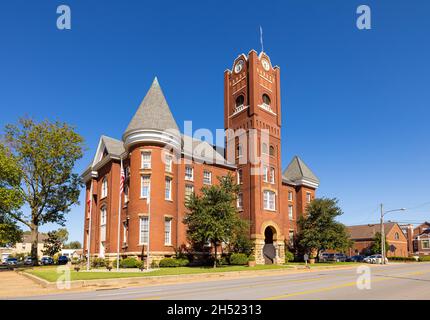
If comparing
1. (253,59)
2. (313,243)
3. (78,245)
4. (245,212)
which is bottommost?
(78,245)

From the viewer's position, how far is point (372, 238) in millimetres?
77000

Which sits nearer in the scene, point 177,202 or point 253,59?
point 177,202

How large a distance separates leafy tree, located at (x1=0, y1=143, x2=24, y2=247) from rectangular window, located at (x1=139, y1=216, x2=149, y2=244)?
14.9 metres

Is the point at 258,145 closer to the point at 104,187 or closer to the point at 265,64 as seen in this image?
the point at 265,64

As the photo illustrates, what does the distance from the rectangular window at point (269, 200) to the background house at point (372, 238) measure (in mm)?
42550

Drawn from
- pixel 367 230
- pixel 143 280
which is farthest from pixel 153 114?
pixel 367 230

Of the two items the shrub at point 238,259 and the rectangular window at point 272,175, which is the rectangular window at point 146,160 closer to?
the shrub at point 238,259

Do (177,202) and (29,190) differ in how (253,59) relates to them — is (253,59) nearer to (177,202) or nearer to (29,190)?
(177,202)

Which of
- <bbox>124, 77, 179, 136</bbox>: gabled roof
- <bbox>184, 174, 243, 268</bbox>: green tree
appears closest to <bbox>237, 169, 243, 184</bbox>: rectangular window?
<bbox>184, 174, 243, 268</bbox>: green tree

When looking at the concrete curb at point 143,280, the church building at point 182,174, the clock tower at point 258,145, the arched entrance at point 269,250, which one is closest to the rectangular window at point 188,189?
the church building at point 182,174
